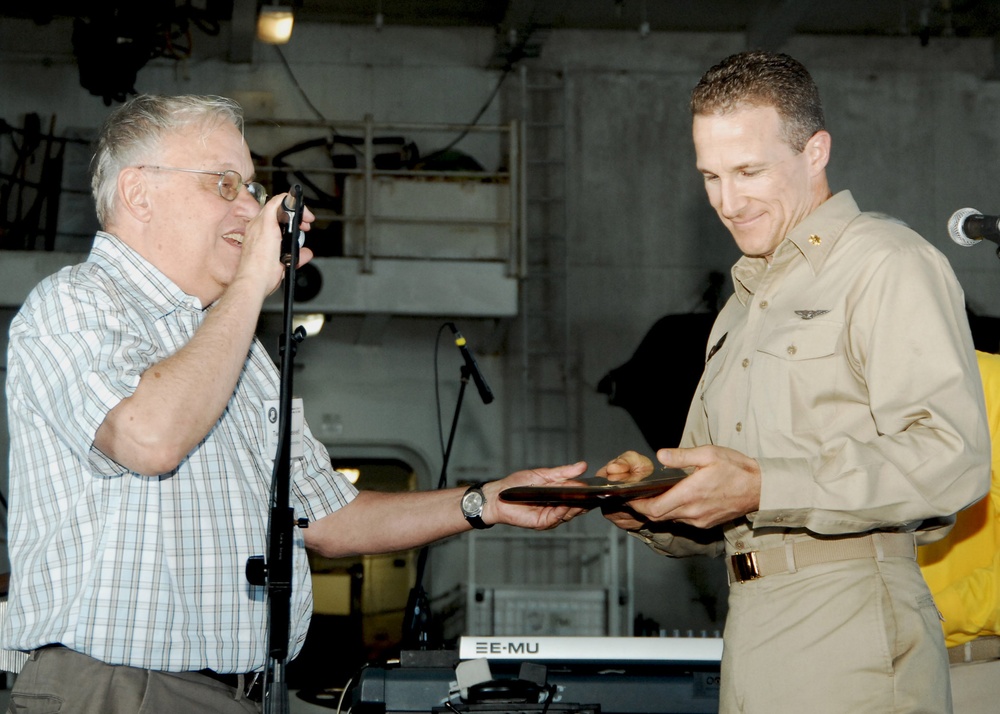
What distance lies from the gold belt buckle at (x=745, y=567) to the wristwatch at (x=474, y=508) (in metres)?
0.63

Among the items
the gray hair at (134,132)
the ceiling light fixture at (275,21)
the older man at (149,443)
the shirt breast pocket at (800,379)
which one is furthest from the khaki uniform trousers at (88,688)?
the ceiling light fixture at (275,21)

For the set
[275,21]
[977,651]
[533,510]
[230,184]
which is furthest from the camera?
[275,21]

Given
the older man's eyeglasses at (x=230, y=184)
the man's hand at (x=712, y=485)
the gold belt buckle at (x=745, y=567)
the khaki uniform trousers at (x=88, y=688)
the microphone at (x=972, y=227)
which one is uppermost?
the older man's eyeglasses at (x=230, y=184)

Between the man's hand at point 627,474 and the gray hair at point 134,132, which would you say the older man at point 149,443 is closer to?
the gray hair at point 134,132

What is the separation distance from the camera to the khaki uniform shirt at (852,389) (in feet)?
5.86

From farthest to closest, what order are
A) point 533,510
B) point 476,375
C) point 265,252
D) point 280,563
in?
point 476,375 < point 533,510 < point 265,252 < point 280,563

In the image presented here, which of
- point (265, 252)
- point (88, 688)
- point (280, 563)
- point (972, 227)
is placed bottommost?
point (88, 688)

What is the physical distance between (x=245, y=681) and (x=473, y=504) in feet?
2.17

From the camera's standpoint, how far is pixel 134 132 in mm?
2252

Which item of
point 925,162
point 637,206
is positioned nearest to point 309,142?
point 637,206

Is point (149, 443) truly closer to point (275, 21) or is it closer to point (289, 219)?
point (289, 219)

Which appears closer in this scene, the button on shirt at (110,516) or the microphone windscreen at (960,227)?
the button on shirt at (110,516)

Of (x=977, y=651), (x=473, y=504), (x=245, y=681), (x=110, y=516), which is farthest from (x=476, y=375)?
(x=110, y=516)

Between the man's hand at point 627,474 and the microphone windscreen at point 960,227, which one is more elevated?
the microphone windscreen at point 960,227
